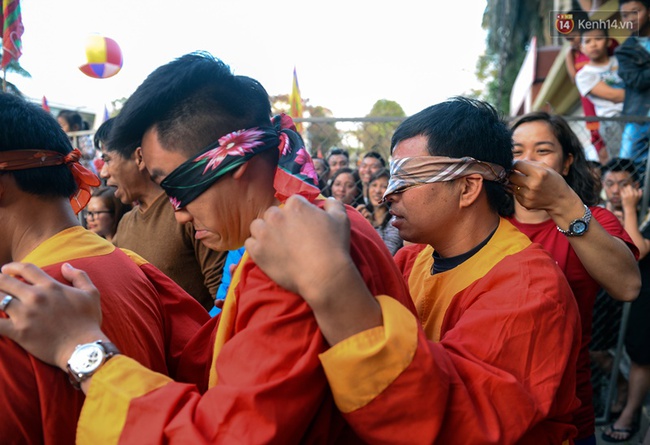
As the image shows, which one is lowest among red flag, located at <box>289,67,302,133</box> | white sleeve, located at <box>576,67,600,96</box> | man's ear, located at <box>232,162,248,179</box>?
white sleeve, located at <box>576,67,600,96</box>

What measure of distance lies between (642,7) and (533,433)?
631 cm

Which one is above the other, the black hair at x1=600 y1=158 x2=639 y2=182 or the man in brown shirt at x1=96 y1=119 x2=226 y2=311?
the man in brown shirt at x1=96 y1=119 x2=226 y2=311

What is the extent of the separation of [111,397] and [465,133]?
5.33 feet

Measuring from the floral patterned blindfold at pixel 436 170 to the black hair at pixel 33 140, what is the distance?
1.29 meters

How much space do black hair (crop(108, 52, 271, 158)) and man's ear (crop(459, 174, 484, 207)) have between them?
926 mm

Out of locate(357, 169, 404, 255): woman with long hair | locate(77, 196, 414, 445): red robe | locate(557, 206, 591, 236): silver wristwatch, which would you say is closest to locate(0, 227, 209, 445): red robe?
locate(77, 196, 414, 445): red robe

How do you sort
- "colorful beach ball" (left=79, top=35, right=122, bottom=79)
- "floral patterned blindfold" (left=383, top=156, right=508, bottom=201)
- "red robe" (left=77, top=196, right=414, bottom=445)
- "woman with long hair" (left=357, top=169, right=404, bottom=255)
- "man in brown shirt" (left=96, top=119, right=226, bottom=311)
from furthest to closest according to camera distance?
"colorful beach ball" (left=79, top=35, right=122, bottom=79), "woman with long hair" (left=357, top=169, right=404, bottom=255), "man in brown shirt" (left=96, top=119, right=226, bottom=311), "floral patterned blindfold" (left=383, top=156, right=508, bottom=201), "red robe" (left=77, top=196, right=414, bottom=445)

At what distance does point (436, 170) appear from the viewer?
2244 mm

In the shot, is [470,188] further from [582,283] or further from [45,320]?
[45,320]

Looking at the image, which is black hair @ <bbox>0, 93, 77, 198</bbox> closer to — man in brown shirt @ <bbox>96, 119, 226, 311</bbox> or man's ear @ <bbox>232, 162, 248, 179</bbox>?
man's ear @ <bbox>232, 162, 248, 179</bbox>

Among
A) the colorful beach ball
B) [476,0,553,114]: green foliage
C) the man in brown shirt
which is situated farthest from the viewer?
[476,0,553,114]: green foliage

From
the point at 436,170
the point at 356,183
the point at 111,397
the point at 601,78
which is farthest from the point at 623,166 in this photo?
the point at 111,397

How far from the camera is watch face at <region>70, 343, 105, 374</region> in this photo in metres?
1.39

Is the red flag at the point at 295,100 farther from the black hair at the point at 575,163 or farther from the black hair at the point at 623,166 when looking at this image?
the black hair at the point at 575,163
